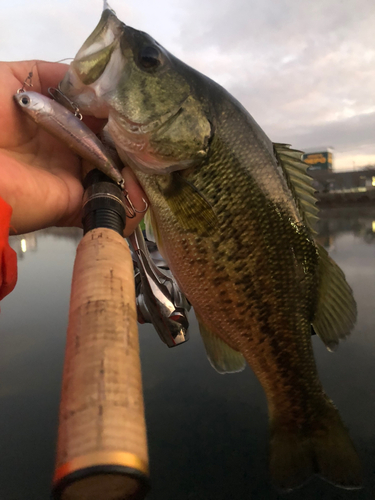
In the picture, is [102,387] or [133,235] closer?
[102,387]

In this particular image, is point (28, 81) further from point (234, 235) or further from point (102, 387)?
point (102, 387)

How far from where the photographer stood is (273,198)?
1.40 m

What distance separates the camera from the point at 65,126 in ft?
3.67

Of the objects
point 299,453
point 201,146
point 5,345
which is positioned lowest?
point 299,453

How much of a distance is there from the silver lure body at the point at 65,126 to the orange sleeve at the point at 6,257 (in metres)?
0.40

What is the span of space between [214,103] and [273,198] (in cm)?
56

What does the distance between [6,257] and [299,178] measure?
56.5 inches

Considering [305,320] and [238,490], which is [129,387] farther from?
[238,490]

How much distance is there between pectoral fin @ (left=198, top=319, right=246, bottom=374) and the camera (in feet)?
4.85

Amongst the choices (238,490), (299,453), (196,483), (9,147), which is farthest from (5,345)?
(299,453)

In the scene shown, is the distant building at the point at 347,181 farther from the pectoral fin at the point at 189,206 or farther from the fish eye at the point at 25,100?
the fish eye at the point at 25,100

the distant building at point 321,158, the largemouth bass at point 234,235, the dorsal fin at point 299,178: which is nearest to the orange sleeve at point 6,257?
the largemouth bass at point 234,235

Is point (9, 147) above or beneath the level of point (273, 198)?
above

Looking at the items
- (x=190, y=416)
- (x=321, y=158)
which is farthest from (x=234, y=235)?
(x=321, y=158)
